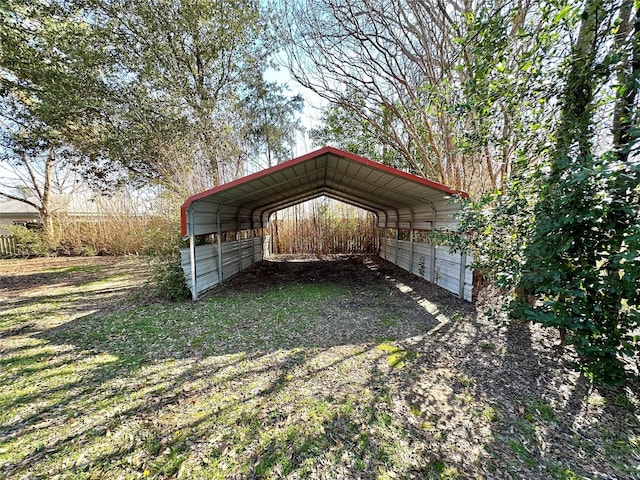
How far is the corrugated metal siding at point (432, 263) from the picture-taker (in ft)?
16.5

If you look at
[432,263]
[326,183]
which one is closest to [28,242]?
[326,183]

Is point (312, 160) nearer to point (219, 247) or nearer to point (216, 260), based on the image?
point (219, 247)

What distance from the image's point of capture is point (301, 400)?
2.27 metres

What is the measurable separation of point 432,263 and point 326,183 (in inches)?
139

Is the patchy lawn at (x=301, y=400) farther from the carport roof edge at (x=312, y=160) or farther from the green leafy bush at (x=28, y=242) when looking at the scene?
the green leafy bush at (x=28, y=242)

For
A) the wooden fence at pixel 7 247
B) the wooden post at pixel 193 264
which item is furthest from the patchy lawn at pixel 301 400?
the wooden fence at pixel 7 247

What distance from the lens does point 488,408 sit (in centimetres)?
218

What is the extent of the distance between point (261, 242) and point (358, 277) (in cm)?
468

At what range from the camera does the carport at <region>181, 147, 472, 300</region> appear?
15.4 feet

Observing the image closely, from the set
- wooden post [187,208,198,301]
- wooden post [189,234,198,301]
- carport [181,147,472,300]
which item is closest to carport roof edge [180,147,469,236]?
carport [181,147,472,300]

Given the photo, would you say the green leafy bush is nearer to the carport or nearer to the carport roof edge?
the carport

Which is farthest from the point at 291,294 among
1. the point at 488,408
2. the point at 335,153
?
the point at 488,408

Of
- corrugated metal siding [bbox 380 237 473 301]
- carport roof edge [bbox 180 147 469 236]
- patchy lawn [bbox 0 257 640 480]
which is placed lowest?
patchy lawn [bbox 0 257 640 480]

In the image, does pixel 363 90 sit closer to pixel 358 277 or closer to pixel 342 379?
pixel 358 277
